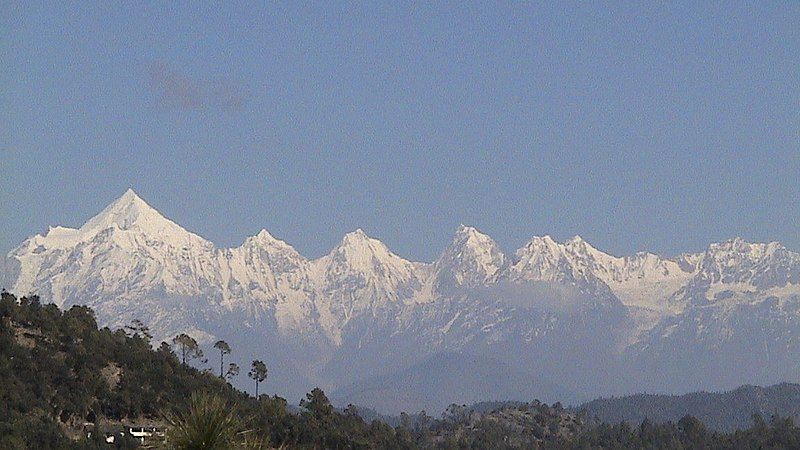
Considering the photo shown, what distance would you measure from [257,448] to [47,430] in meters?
114

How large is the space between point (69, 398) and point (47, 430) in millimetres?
23656

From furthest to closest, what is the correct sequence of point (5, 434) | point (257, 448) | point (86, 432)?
point (86, 432), point (5, 434), point (257, 448)

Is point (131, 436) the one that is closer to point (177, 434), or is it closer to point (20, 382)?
point (20, 382)

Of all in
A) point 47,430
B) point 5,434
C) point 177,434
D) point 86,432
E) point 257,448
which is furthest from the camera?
point 86,432

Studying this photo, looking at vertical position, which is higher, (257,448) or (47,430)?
(47,430)

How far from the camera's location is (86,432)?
623 ft

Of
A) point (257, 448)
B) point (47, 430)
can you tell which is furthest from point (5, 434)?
point (257, 448)

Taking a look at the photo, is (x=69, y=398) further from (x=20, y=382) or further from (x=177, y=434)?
(x=177, y=434)

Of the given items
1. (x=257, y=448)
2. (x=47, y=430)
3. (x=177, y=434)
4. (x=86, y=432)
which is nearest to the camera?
(x=177, y=434)

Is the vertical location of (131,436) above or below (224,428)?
above

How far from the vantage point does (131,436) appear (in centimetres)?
19162

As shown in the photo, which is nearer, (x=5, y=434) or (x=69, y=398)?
(x=5, y=434)

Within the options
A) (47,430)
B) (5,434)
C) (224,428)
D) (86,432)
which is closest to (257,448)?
(224,428)

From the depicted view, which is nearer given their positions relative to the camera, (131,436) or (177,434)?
(177,434)
